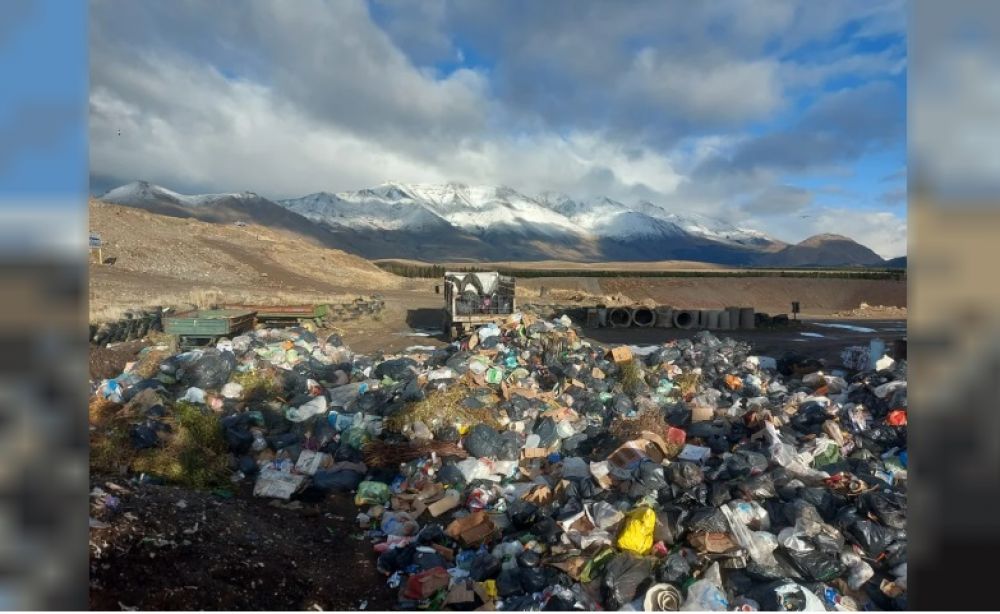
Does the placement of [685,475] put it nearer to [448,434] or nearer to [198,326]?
[448,434]

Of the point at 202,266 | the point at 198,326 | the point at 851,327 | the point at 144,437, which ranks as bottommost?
the point at 144,437

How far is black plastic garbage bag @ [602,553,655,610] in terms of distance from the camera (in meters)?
3.32

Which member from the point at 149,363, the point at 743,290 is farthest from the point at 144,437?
the point at 743,290

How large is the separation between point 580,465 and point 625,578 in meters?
1.92

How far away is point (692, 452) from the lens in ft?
18.0

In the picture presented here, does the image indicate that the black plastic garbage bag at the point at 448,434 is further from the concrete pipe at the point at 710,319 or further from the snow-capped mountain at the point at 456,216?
the snow-capped mountain at the point at 456,216

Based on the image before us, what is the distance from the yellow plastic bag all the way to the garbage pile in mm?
13

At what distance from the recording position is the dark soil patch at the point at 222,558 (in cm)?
291

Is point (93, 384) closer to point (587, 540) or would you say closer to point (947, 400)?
point (587, 540)

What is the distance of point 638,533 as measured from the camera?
378 centimetres

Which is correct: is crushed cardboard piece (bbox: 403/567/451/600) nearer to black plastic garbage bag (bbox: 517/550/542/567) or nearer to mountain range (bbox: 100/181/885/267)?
black plastic garbage bag (bbox: 517/550/542/567)

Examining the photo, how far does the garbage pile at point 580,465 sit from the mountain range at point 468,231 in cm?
10427

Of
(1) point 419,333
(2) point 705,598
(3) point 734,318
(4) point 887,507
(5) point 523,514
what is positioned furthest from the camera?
(3) point 734,318

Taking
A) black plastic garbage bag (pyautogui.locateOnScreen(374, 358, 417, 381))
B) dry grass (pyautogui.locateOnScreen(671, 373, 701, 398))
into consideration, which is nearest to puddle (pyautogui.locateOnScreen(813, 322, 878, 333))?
dry grass (pyautogui.locateOnScreen(671, 373, 701, 398))
